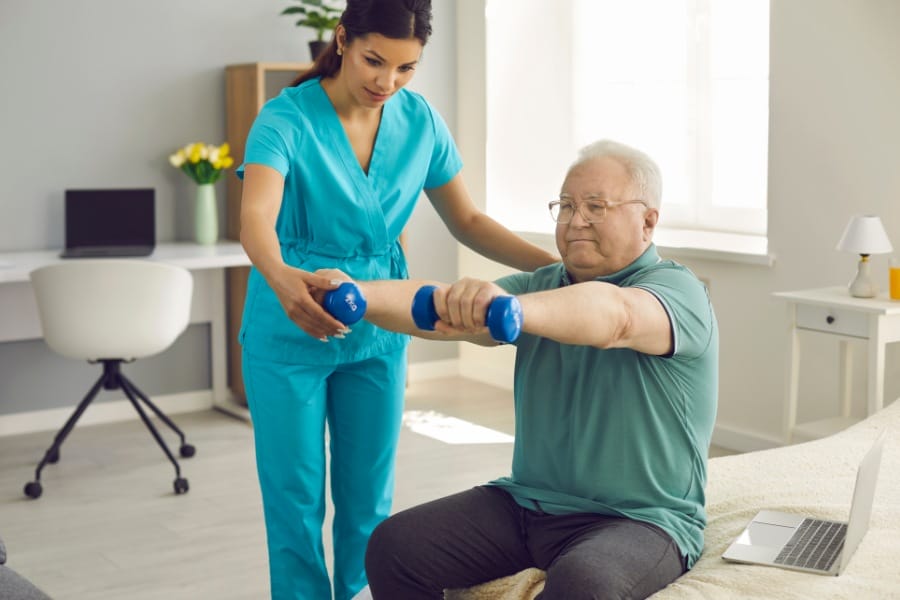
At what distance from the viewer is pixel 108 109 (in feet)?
15.2

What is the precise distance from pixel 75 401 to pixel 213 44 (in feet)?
5.13

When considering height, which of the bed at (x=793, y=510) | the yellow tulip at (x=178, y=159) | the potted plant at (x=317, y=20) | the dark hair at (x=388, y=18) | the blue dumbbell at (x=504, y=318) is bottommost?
the bed at (x=793, y=510)

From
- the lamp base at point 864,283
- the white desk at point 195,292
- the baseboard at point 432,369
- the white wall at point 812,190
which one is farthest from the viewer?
the baseboard at point 432,369

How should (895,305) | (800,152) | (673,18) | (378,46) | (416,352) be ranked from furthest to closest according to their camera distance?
(416,352) → (673,18) → (800,152) → (895,305) → (378,46)

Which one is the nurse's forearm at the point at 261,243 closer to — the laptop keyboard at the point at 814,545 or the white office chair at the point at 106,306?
the laptop keyboard at the point at 814,545

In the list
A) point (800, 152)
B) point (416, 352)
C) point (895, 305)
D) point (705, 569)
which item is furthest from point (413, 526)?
point (416, 352)

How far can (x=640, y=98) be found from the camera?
4738 mm

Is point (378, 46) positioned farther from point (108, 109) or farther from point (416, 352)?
point (416, 352)

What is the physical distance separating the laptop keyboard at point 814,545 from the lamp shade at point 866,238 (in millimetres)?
1692

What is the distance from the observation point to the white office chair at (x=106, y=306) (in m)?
3.66

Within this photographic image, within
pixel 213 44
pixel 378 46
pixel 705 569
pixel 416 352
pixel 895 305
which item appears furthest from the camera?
pixel 416 352

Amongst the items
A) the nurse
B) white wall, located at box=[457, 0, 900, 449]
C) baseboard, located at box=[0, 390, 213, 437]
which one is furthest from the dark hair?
baseboard, located at box=[0, 390, 213, 437]

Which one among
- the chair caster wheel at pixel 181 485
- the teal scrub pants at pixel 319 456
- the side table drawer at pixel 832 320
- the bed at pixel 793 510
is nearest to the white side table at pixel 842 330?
the side table drawer at pixel 832 320

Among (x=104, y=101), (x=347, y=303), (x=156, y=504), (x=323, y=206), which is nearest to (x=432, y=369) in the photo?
(x=104, y=101)
